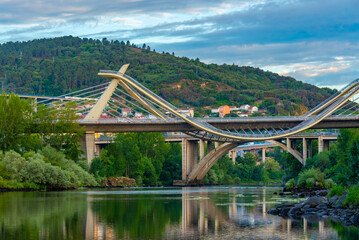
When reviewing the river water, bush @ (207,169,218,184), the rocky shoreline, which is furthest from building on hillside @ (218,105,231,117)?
the rocky shoreline

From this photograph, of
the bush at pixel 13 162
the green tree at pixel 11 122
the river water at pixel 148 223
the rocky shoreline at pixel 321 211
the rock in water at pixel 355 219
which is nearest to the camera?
the river water at pixel 148 223

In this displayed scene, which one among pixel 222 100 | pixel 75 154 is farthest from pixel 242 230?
pixel 222 100

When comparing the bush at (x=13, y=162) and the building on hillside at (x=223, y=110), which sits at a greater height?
the building on hillside at (x=223, y=110)

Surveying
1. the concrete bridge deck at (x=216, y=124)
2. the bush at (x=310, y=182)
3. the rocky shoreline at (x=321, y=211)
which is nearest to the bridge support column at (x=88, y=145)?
the concrete bridge deck at (x=216, y=124)

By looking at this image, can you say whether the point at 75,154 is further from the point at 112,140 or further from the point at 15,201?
the point at 15,201

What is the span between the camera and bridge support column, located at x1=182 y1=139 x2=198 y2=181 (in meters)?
97.2

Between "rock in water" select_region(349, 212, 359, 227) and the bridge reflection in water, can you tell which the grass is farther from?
"rock in water" select_region(349, 212, 359, 227)

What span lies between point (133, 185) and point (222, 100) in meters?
113

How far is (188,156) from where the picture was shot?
97.7 m

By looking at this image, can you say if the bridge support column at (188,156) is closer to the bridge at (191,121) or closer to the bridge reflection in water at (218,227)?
the bridge at (191,121)

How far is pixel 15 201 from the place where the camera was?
136 ft

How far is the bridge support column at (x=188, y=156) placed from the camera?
9725cm

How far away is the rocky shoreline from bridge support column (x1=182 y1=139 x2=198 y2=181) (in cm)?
5744

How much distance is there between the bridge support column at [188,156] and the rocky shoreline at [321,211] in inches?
2261
